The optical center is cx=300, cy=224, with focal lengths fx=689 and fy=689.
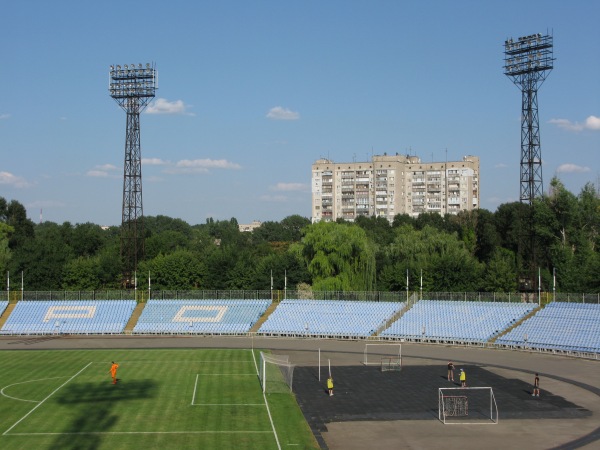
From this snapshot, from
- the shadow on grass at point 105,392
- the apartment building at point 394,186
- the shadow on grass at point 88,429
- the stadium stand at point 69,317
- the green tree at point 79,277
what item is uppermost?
the apartment building at point 394,186

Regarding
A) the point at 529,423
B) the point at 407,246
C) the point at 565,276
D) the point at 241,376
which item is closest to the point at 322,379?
the point at 241,376

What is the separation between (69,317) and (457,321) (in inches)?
1677

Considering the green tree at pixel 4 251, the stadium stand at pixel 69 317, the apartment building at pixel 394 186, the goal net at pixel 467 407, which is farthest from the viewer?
the apartment building at pixel 394 186

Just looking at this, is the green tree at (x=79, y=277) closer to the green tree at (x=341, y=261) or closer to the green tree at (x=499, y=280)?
the green tree at (x=341, y=261)

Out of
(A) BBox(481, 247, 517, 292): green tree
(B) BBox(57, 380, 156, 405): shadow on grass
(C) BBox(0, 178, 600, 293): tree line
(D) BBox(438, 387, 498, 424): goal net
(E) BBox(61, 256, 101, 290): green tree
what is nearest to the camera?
(D) BBox(438, 387, 498, 424): goal net

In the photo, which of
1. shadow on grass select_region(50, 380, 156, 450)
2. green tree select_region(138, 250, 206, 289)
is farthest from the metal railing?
shadow on grass select_region(50, 380, 156, 450)

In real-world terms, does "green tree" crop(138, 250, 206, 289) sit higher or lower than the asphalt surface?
higher

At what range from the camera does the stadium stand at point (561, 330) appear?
60031 mm

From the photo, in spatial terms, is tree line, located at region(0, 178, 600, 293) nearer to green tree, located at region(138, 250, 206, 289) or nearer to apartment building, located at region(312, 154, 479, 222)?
green tree, located at region(138, 250, 206, 289)

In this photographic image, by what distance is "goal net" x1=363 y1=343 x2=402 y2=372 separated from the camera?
52184 millimetres

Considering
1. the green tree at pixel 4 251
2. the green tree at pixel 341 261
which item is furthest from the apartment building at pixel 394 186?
the green tree at pixel 341 261

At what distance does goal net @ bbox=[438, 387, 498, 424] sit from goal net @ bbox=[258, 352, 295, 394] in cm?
1020

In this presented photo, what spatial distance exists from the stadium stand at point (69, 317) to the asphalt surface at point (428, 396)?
7.14m

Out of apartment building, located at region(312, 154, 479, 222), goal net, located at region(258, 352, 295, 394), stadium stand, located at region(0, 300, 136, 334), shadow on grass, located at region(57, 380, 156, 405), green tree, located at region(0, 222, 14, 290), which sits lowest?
shadow on grass, located at region(57, 380, 156, 405)
